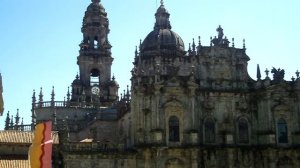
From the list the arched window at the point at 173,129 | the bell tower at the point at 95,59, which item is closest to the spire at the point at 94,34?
the bell tower at the point at 95,59

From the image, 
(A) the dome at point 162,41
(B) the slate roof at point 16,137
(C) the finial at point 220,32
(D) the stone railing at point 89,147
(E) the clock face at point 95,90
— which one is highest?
(A) the dome at point 162,41

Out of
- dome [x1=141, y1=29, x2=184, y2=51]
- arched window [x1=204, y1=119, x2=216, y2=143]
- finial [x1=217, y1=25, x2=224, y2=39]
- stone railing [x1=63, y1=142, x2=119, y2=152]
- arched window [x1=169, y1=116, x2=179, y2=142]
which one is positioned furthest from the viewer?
dome [x1=141, y1=29, x2=184, y2=51]

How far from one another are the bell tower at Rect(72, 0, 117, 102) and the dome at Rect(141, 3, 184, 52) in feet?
33.0

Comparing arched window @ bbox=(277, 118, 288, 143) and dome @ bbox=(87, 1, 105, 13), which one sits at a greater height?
dome @ bbox=(87, 1, 105, 13)

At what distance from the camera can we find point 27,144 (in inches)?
1686

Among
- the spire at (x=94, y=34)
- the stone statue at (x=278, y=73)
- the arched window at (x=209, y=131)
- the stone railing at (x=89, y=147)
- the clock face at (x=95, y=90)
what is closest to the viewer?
the stone railing at (x=89, y=147)

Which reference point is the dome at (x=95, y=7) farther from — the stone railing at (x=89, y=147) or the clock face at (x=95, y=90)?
the stone railing at (x=89, y=147)

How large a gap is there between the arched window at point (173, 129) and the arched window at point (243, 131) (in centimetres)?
530

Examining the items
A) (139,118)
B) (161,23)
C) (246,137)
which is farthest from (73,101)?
(246,137)

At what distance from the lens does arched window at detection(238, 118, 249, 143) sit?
41519 millimetres

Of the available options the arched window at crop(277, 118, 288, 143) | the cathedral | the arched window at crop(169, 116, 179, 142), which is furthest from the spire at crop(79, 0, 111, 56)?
the arched window at crop(277, 118, 288, 143)

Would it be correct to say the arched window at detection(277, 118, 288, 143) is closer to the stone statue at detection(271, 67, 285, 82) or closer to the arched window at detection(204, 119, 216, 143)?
the stone statue at detection(271, 67, 285, 82)

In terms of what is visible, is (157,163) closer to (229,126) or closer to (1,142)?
(229,126)

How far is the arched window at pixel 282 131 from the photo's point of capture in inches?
1635
